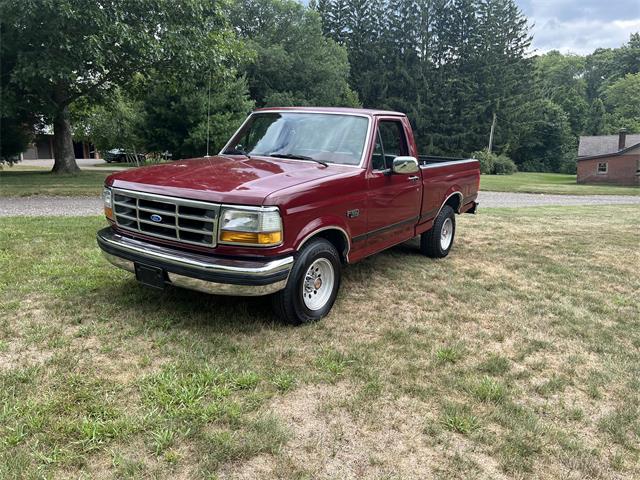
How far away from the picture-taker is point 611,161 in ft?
153

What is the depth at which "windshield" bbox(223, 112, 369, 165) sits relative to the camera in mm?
4902

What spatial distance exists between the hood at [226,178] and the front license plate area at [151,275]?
2.07 feet

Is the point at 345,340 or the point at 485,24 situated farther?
the point at 485,24

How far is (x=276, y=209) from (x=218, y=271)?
65 cm

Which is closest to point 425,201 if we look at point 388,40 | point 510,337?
point 510,337

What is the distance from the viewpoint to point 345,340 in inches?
157

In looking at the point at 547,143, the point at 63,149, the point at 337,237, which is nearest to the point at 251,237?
the point at 337,237

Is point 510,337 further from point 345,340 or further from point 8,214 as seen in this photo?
point 8,214

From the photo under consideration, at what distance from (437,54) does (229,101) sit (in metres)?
42.7

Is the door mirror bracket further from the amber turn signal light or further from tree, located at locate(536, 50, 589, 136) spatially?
tree, located at locate(536, 50, 589, 136)

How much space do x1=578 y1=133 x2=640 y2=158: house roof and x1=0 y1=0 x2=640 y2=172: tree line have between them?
29.3 ft

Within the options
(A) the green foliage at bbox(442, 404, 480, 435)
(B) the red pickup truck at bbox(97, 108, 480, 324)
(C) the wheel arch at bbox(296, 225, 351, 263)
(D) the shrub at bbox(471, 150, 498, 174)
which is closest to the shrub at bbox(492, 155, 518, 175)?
(D) the shrub at bbox(471, 150, 498, 174)

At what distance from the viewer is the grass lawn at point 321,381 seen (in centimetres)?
257

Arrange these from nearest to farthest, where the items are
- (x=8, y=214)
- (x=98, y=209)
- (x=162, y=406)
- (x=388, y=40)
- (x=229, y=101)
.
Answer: (x=162, y=406)
(x=8, y=214)
(x=98, y=209)
(x=229, y=101)
(x=388, y=40)
